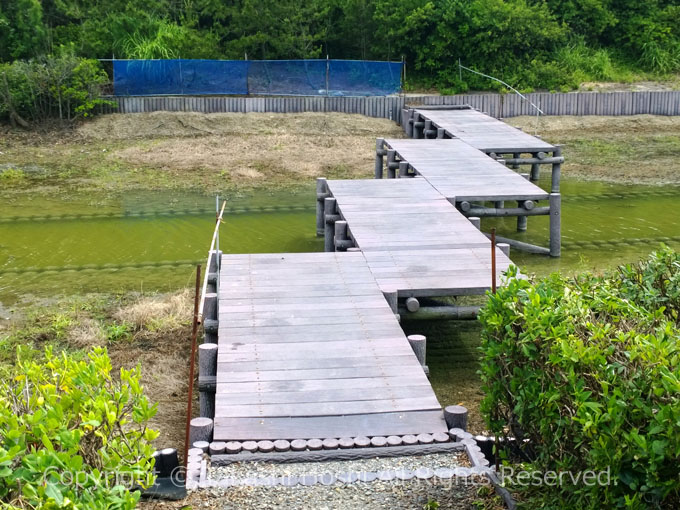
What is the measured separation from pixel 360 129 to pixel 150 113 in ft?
19.0

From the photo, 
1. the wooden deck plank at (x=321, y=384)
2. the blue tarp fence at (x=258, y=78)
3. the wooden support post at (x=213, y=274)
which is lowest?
the wooden deck plank at (x=321, y=384)

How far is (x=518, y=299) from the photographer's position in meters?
6.11

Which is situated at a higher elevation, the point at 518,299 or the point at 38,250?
the point at 518,299

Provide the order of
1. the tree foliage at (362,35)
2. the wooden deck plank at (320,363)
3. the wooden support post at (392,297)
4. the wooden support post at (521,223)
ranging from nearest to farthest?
1. the wooden deck plank at (320,363)
2. the wooden support post at (392,297)
3. the wooden support post at (521,223)
4. the tree foliage at (362,35)

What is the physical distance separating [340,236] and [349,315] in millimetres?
3338

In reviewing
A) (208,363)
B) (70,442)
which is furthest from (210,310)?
(70,442)

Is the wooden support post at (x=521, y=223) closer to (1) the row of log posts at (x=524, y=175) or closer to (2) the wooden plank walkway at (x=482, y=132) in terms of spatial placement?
(1) the row of log posts at (x=524, y=175)

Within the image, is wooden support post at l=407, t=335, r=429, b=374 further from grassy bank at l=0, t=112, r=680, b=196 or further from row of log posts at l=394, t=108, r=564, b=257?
grassy bank at l=0, t=112, r=680, b=196

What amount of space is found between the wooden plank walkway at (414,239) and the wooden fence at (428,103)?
11.5 meters

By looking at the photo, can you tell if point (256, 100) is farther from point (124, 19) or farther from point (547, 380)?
point (547, 380)

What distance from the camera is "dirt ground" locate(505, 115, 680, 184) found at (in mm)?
21062

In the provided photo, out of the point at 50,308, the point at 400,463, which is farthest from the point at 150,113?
the point at 400,463

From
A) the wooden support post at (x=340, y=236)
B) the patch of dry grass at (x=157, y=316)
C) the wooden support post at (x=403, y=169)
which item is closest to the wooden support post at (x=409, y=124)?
the wooden support post at (x=403, y=169)

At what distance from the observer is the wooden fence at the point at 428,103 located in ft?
85.1
